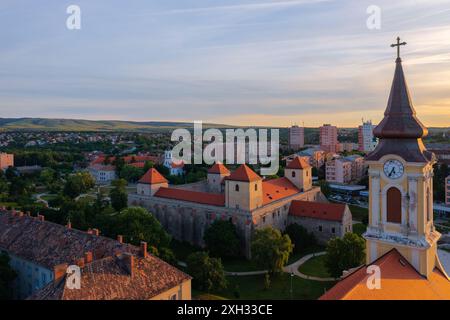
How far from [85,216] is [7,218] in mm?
13467

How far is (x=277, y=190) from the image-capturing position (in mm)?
62781

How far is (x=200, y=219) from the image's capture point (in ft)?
193

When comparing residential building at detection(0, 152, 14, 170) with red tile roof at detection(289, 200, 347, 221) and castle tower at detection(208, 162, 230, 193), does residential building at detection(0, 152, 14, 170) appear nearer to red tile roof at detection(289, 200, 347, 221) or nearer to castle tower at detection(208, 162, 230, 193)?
castle tower at detection(208, 162, 230, 193)

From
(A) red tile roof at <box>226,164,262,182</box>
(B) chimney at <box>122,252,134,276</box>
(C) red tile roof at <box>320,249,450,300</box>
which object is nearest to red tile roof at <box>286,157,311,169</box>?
(A) red tile roof at <box>226,164,262,182</box>

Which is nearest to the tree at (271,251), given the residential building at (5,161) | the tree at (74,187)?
the tree at (74,187)

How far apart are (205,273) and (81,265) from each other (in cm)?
1253

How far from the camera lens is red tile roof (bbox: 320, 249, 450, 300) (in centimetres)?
1698

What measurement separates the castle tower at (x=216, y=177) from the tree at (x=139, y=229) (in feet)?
83.0

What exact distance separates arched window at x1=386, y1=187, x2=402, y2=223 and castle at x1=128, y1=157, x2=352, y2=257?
1221 inches

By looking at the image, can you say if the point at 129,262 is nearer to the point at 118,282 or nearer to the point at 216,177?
the point at 118,282

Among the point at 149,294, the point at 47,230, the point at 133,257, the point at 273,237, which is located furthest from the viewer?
the point at 273,237

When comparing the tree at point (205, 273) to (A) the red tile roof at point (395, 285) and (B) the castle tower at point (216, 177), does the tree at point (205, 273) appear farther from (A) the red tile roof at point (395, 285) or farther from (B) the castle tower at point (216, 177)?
(B) the castle tower at point (216, 177)
